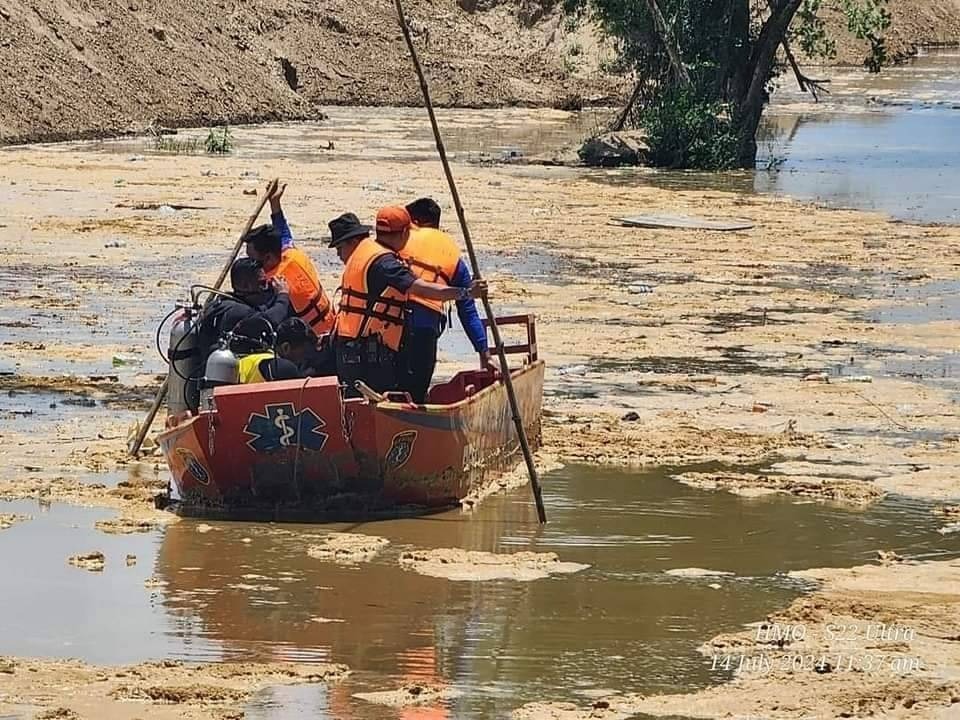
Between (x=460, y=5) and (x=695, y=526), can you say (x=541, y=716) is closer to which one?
(x=695, y=526)

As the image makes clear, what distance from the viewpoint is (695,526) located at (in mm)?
10906

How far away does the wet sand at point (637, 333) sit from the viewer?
11.7 metres

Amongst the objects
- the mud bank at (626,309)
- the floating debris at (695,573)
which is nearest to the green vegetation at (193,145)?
the mud bank at (626,309)

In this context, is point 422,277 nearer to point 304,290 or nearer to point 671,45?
point 304,290

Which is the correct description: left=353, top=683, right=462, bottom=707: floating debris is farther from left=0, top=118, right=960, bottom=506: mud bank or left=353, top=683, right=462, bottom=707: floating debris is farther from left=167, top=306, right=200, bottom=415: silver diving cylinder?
left=167, top=306, right=200, bottom=415: silver diving cylinder

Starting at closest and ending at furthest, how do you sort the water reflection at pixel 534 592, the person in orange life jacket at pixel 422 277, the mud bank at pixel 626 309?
the water reflection at pixel 534 592 < the person in orange life jacket at pixel 422 277 < the mud bank at pixel 626 309

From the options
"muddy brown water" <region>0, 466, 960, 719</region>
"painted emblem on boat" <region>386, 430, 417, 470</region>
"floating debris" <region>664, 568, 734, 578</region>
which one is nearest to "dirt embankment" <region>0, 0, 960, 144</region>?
"painted emblem on boat" <region>386, 430, 417, 470</region>

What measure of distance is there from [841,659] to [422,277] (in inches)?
145

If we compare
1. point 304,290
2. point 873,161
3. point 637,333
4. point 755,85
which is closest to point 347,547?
point 304,290

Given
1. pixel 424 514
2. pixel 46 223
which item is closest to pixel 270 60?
pixel 46 223

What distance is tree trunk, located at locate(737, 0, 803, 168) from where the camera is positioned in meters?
35.6

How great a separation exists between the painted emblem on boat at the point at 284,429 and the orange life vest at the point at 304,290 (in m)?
1.28

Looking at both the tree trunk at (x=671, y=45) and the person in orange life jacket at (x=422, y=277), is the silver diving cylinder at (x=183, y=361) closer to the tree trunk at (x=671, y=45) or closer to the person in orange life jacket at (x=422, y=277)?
the person in orange life jacket at (x=422, y=277)

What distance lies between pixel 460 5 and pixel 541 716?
5984 cm
